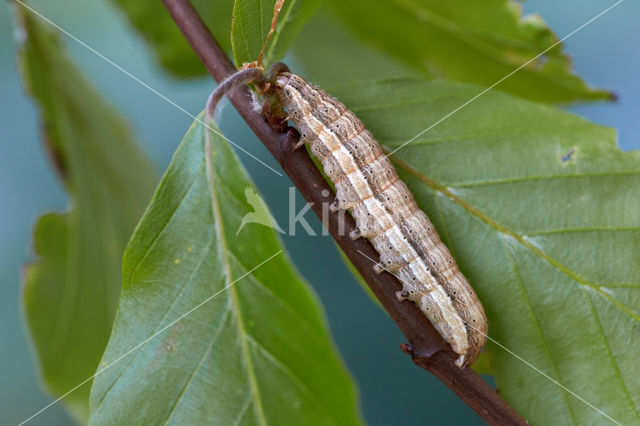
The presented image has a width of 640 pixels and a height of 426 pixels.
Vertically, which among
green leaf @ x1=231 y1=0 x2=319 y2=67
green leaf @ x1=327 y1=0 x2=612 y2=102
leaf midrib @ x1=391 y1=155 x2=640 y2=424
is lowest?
leaf midrib @ x1=391 y1=155 x2=640 y2=424

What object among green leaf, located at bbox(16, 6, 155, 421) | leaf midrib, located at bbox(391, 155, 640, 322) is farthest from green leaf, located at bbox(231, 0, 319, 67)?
green leaf, located at bbox(16, 6, 155, 421)

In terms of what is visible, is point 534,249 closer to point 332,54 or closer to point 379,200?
A: point 379,200

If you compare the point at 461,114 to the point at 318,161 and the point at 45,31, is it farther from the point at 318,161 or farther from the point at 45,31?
the point at 45,31

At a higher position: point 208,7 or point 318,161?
point 208,7

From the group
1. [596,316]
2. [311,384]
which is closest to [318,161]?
[311,384]

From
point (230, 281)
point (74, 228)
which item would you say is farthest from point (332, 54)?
point (230, 281)

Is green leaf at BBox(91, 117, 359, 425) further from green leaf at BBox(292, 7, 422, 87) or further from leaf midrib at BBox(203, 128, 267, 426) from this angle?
green leaf at BBox(292, 7, 422, 87)
